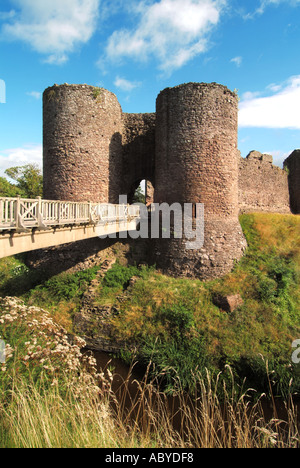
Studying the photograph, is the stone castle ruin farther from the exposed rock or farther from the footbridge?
the footbridge

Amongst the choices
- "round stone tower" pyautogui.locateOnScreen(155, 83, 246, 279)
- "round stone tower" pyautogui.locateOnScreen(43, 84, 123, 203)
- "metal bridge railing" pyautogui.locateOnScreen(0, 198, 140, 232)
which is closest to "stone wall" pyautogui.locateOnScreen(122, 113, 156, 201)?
"round stone tower" pyautogui.locateOnScreen(43, 84, 123, 203)

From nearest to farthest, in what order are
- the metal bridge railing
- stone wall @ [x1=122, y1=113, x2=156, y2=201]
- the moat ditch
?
the moat ditch, the metal bridge railing, stone wall @ [x1=122, y1=113, x2=156, y2=201]

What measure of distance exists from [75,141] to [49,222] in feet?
24.5

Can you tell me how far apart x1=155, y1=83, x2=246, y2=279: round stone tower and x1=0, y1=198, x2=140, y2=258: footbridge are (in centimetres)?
298

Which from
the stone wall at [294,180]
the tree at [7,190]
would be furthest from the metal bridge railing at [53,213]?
the stone wall at [294,180]

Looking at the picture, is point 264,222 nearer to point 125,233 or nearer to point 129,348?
point 125,233

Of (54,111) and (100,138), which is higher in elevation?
(54,111)

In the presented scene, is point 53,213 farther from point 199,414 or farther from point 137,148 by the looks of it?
point 137,148

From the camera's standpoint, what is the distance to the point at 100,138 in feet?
47.1

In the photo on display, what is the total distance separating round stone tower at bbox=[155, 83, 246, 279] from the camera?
12.5 metres
